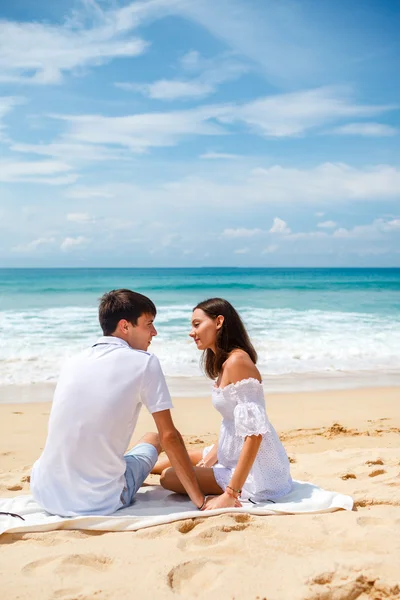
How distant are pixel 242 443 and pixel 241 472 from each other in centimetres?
28

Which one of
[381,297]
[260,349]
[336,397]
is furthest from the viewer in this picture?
[381,297]

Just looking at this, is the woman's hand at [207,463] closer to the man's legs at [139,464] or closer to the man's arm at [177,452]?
the man's legs at [139,464]

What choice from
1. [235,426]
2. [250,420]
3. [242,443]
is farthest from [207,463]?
[250,420]

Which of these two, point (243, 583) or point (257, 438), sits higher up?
point (257, 438)

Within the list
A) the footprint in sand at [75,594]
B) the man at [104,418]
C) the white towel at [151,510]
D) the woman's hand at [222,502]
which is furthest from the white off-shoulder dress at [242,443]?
the footprint in sand at [75,594]

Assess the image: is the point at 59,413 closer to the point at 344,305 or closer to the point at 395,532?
the point at 395,532

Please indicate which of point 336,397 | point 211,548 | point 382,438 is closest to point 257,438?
point 211,548

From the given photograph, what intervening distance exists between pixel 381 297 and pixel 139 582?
34051mm

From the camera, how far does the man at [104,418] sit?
3.43 m

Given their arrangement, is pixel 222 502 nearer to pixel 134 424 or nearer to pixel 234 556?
pixel 234 556

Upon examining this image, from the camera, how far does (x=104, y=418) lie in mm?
3422

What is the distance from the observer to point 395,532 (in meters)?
3.33

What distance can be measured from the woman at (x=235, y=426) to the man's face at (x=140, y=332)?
1.48 ft

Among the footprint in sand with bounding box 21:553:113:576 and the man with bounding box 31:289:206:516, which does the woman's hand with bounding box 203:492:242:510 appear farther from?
the footprint in sand with bounding box 21:553:113:576
